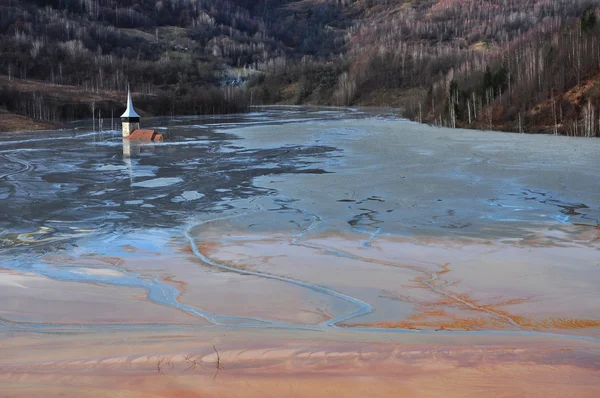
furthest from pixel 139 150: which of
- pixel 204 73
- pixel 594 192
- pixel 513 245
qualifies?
pixel 204 73

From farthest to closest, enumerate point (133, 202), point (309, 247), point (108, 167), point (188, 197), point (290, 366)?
1. point (108, 167)
2. point (188, 197)
3. point (133, 202)
4. point (309, 247)
5. point (290, 366)

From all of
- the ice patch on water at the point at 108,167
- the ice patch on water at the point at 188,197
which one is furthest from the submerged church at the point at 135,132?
the ice patch on water at the point at 188,197

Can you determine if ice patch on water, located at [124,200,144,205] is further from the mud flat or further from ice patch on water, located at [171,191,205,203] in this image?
ice patch on water, located at [171,191,205,203]

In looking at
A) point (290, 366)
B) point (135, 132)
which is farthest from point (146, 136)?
point (290, 366)

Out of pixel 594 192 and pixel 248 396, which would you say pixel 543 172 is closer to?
pixel 594 192

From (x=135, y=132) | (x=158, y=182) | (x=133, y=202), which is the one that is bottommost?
(x=133, y=202)

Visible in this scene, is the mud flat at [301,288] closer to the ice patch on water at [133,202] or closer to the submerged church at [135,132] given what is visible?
the ice patch on water at [133,202]

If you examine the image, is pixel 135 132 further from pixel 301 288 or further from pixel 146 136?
pixel 301 288
